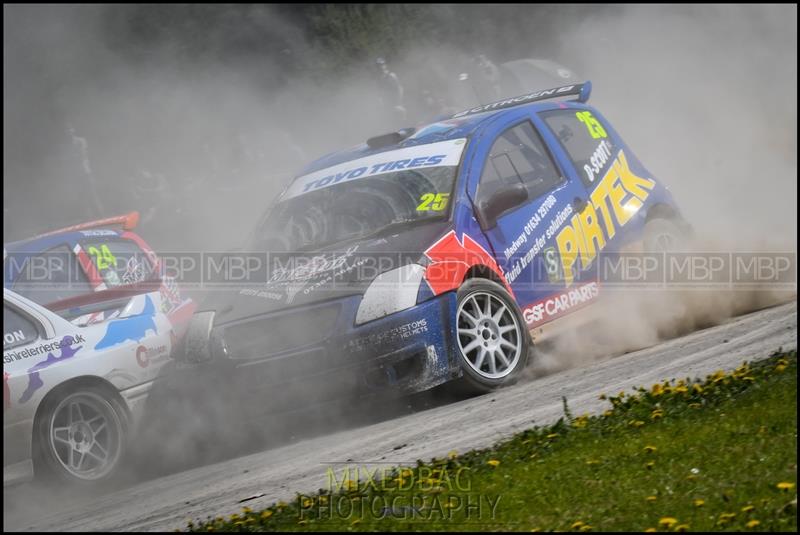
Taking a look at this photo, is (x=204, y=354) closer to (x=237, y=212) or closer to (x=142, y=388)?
(x=142, y=388)

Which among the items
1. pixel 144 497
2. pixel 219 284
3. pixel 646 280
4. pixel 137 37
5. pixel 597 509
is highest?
pixel 137 37

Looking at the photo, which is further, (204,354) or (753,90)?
(753,90)

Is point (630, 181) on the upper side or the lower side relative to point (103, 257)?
lower

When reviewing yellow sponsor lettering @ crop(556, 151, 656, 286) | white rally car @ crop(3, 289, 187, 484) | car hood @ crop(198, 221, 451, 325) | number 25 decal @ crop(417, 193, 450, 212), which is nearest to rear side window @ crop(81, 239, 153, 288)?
white rally car @ crop(3, 289, 187, 484)

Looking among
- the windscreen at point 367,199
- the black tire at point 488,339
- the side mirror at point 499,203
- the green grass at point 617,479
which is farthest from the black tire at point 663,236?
the green grass at point 617,479

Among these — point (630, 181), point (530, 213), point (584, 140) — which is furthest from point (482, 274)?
point (630, 181)

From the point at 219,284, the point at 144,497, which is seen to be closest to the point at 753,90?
the point at 219,284

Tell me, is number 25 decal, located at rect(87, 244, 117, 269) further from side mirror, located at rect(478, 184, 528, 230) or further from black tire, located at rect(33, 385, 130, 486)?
side mirror, located at rect(478, 184, 528, 230)

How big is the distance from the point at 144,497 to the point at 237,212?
13326 millimetres

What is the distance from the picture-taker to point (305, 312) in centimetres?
709

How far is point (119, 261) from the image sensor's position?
9.08 metres

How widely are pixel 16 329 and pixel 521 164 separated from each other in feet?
12.2

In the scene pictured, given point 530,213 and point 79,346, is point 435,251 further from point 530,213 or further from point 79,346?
point 79,346

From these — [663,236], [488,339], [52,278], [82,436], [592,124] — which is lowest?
[488,339]
